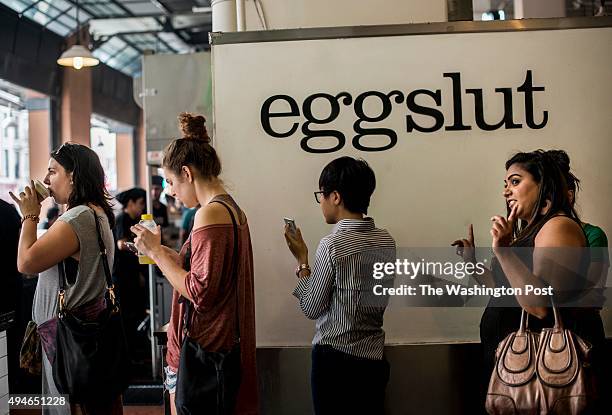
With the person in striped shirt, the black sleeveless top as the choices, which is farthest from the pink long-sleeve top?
the black sleeveless top

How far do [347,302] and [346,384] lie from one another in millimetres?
257

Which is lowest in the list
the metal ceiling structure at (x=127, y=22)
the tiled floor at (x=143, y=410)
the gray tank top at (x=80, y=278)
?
the tiled floor at (x=143, y=410)

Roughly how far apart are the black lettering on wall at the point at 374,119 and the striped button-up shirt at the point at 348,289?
601 mm

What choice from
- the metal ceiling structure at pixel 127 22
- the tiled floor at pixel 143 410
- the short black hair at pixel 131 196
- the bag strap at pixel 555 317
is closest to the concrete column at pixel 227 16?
the bag strap at pixel 555 317

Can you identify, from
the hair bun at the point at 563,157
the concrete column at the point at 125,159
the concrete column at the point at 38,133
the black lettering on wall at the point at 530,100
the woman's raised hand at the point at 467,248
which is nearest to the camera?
the hair bun at the point at 563,157

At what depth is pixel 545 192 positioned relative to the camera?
7.18 feet

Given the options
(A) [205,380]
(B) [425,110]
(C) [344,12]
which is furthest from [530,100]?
(A) [205,380]

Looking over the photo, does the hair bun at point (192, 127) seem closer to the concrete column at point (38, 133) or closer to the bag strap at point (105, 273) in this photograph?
the bag strap at point (105, 273)

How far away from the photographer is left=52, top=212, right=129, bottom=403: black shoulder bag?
8.05 feet

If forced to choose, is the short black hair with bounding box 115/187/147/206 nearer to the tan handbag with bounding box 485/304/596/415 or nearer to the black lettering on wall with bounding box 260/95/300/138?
the black lettering on wall with bounding box 260/95/300/138

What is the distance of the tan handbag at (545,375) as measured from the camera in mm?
2008

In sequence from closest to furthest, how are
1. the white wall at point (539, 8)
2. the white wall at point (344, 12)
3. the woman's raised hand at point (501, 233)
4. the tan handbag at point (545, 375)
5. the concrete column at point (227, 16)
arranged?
the tan handbag at point (545, 375), the woman's raised hand at point (501, 233), the concrete column at point (227, 16), the white wall at point (344, 12), the white wall at point (539, 8)

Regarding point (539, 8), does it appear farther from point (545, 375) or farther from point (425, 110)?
point (545, 375)

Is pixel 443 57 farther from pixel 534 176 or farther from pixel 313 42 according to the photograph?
pixel 534 176
